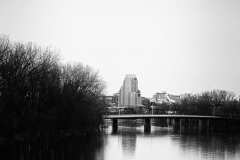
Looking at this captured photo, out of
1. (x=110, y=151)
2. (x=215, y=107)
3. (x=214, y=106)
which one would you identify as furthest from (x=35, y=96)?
(x=215, y=107)

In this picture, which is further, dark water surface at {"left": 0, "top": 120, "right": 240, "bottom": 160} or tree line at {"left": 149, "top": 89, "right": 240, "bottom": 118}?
tree line at {"left": 149, "top": 89, "right": 240, "bottom": 118}

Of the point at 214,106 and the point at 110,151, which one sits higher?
the point at 214,106

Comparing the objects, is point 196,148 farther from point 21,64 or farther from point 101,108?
point 21,64

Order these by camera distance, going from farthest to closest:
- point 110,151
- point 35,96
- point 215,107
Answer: point 215,107
point 110,151
point 35,96

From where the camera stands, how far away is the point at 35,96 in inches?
1694

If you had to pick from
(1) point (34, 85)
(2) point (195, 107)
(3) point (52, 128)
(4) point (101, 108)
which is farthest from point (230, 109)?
(1) point (34, 85)

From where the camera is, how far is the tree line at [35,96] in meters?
36.8

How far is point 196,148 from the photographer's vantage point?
50531mm

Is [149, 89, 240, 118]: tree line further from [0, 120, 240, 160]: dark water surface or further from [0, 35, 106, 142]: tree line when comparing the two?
[0, 35, 106, 142]: tree line

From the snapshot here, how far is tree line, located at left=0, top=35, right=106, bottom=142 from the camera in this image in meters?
36.8

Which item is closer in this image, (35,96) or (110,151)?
(35,96)

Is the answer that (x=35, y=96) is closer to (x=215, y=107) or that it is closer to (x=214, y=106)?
(x=214, y=106)

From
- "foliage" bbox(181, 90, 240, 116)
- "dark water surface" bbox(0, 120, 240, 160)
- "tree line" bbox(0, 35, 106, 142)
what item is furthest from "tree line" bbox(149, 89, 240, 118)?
"tree line" bbox(0, 35, 106, 142)

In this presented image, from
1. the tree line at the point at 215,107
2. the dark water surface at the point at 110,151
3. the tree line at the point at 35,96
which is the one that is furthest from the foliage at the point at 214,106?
the tree line at the point at 35,96
